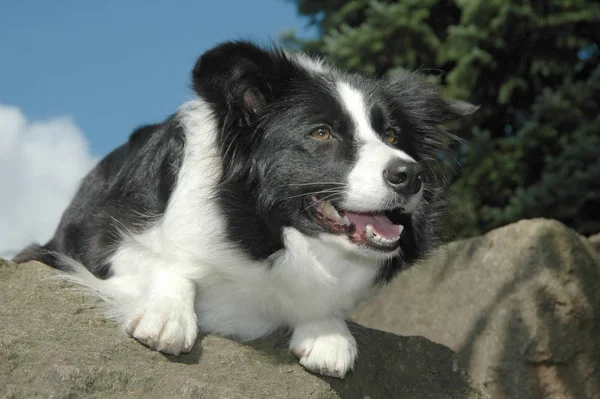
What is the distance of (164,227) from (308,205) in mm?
759

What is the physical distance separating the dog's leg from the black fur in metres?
0.38

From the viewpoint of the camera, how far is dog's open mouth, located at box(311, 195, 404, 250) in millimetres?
3615

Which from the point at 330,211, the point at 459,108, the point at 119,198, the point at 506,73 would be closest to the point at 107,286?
the point at 119,198

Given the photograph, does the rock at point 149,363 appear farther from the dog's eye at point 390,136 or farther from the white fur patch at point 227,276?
the dog's eye at point 390,136

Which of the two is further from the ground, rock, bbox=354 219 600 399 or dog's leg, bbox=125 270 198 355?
dog's leg, bbox=125 270 198 355

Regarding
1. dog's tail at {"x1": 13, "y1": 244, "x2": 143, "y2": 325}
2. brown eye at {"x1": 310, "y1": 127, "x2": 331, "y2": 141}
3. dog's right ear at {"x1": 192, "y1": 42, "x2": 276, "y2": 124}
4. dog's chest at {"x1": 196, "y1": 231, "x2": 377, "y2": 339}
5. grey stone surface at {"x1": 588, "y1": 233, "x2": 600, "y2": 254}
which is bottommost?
grey stone surface at {"x1": 588, "y1": 233, "x2": 600, "y2": 254}

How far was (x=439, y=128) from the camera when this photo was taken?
178 inches

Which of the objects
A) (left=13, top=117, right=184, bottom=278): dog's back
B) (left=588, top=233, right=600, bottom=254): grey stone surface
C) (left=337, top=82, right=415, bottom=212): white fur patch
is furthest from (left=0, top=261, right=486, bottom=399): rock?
(left=588, top=233, right=600, bottom=254): grey stone surface

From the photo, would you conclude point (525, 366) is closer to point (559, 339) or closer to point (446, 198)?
point (559, 339)

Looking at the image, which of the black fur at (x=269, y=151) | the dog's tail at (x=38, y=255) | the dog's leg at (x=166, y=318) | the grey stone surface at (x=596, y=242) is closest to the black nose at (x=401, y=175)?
the black fur at (x=269, y=151)

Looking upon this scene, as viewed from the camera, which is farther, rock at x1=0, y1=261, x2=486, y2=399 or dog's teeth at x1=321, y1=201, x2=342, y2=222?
dog's teeth at x1=321, y1=201, x2=342, y2=222

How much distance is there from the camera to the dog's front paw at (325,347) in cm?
360

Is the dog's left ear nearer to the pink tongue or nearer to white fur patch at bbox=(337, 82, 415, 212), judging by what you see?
white fur patch at bbox=(337, 82, 415, 212)

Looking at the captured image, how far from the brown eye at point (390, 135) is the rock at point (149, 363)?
1060 millimetres
